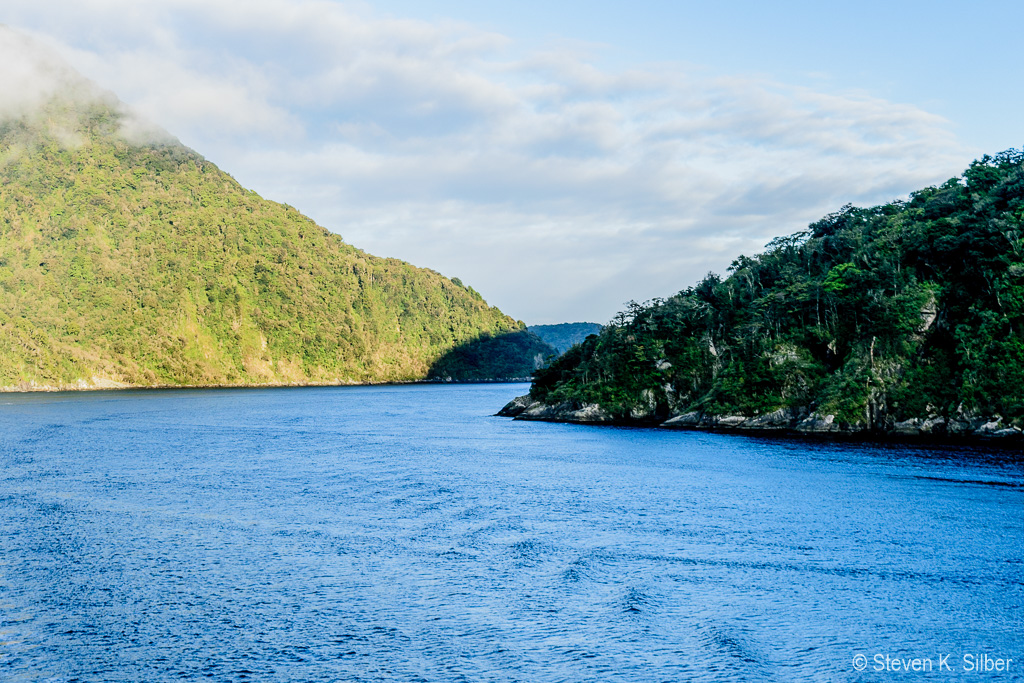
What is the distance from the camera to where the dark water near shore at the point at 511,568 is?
21.4 metres

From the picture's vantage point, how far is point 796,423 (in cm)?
8250

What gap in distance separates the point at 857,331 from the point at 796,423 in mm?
13135

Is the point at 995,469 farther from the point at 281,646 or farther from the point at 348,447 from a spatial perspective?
the point at 348,447

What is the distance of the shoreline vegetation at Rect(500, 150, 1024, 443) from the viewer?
71.0 metres

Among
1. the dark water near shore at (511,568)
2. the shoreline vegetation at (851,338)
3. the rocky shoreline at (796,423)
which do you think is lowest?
the dark water near shore at (511,568)

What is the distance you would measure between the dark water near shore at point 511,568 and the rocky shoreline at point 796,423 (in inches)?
321

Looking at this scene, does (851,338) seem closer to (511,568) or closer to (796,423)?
(796,423)

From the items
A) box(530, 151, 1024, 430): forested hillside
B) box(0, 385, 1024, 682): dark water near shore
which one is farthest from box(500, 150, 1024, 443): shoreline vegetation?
box(0, 385, 1024, 682): dark water near shore

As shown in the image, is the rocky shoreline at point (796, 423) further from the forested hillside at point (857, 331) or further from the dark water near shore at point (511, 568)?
the dark water near shore at point (511, 568)

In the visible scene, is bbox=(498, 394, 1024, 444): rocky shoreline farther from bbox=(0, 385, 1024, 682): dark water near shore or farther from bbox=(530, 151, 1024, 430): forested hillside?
bbox=(0, 385, 1024, 682): dark water near shore

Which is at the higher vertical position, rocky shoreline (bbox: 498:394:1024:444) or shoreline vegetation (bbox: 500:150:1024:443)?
shoreline vegetation (bbox: 500:150:1024:443)

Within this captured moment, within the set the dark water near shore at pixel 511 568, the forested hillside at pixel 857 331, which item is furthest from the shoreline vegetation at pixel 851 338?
the dark water near shore at pixel 511 568

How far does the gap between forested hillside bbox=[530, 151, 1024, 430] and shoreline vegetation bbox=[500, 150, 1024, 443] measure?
0.16 metres

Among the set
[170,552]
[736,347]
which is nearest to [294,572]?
[170,552]
